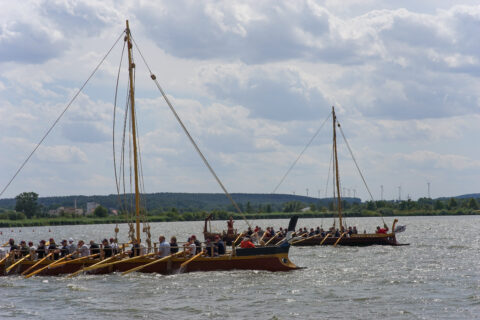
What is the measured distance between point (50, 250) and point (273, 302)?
12.9 m

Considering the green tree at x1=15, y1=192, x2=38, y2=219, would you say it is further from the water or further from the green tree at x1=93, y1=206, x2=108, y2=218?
the water

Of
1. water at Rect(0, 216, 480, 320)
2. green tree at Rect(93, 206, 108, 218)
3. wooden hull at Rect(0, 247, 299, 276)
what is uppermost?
green tree at Rect(93, 206, 108, 218)

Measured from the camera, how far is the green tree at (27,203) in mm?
190000

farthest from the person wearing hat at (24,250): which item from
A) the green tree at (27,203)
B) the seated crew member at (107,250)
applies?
the green tree at (27,203)

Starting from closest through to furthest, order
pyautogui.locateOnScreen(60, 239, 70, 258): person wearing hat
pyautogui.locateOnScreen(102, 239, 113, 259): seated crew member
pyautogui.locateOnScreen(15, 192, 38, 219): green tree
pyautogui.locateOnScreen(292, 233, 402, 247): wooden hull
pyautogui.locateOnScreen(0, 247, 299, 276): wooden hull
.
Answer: pyautogui.locateOnScreen(0, 247, 299, 276): wooden hull
pyautogui.locateOnScreen(102, 239, 113, 259): seated crew member
pyautogui.locateOnScreen(60, 239, 70, 258): person wearing hat
pyautogui.locateOnScreen(292, 233, 402, 247): wooden hull
pyautogui.locateOnScreen(15, 192, 38, 219): green tree

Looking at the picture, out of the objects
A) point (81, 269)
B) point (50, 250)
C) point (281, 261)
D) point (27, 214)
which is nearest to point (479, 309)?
point (281, 261)

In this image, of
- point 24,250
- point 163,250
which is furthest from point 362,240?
point 24,250

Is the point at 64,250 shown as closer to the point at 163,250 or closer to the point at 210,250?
the point at 163,250

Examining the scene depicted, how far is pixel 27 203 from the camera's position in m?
191

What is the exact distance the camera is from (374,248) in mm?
52094

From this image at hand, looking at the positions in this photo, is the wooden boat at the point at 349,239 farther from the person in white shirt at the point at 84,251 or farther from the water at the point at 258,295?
the person in white shirt at the point at 84,251

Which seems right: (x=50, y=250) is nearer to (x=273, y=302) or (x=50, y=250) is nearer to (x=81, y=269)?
(x=81, y=269)

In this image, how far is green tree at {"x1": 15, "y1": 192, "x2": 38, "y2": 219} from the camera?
190 meters

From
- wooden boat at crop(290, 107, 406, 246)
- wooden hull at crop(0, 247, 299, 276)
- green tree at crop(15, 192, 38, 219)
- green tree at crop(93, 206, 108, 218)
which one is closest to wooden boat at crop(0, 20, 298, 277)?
wooden hull at crop(0, 247, 299, 276)
